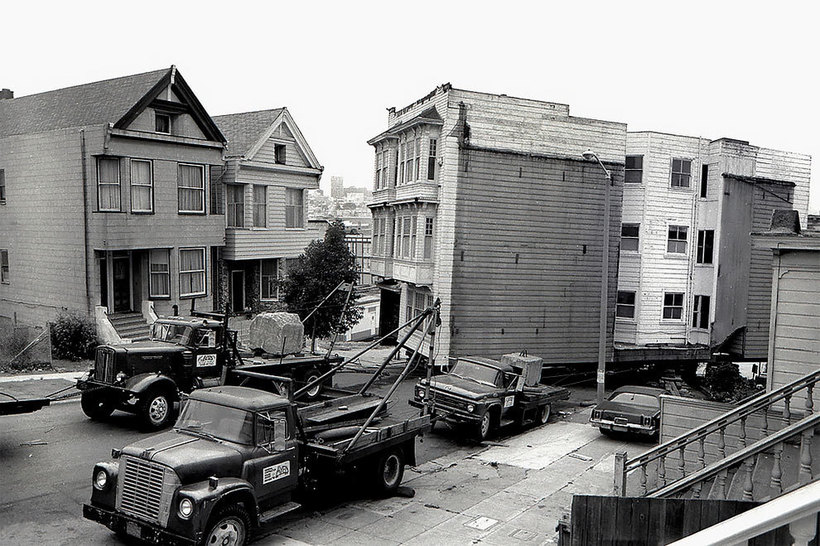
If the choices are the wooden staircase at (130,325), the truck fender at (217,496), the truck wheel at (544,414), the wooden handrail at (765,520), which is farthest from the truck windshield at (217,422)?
the wooden staircase at (130,325)

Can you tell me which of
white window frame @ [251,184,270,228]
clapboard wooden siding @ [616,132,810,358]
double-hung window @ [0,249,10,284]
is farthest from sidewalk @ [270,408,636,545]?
double-hung window @ [0,249,10,284]

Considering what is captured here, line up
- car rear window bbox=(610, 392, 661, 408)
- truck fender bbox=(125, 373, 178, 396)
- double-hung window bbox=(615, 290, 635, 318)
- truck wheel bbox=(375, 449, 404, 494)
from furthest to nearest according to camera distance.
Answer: double-hung window bbox=(615, 290, 635, 318), car rear window bbox=(610, 392, 661, 408), truck fender bbox=(125, 373, 178, 396), truck wheel bbox=(375, 449, 404, 494)

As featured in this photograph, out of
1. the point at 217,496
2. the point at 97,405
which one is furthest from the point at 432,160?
the point at 217,496

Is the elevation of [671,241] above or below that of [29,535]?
above

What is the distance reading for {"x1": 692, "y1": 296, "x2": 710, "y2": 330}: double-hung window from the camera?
29047 mm

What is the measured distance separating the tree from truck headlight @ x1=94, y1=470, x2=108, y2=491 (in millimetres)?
18002

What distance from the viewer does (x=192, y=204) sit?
27.8 m

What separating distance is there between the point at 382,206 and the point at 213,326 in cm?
1427

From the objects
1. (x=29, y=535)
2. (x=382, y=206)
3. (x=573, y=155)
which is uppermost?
(x=573, y=155)

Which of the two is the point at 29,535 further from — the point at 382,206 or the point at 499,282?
the point at 382,206

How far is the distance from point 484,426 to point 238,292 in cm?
1892

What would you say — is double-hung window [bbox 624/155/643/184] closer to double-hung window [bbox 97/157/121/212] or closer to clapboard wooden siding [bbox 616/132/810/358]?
clapboard wooden siding [bbox 616/132/810/358]

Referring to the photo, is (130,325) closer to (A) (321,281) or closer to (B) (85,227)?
(B) (85,227)

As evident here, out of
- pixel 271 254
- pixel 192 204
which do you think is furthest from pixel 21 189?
pixel 271 254
